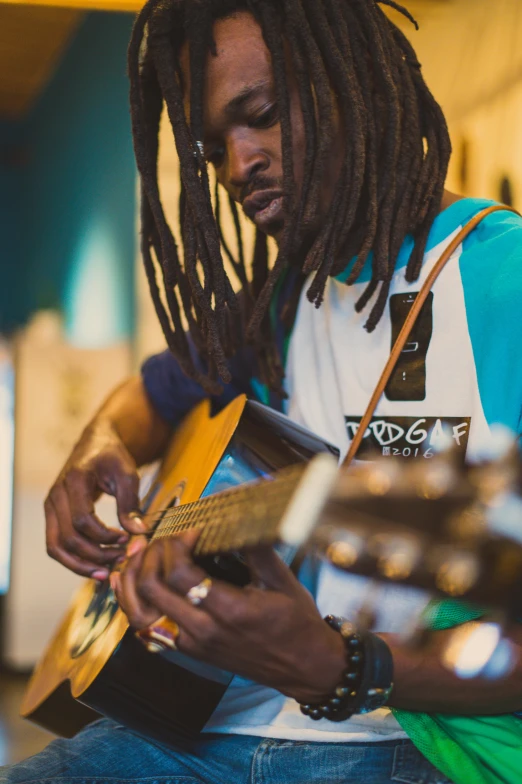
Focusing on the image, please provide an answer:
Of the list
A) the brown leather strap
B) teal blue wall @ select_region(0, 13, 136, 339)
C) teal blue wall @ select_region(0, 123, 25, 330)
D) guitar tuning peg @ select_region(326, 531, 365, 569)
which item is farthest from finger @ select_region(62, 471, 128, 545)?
teal blue wall @ select_region(0, 123, 25, 330)

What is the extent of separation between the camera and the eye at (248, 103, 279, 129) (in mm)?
1092

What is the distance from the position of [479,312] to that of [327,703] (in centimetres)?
47

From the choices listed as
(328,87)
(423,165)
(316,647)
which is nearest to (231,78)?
(328,87)

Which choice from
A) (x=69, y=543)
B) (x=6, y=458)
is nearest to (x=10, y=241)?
(x=6, y=458)

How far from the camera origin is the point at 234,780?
1.02 m

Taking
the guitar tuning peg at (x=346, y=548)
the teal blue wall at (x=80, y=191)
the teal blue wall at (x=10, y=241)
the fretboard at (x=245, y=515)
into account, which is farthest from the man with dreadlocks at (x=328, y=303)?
the teal blue wall at (x=10, y=241)

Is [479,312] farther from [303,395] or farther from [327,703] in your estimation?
[327,703]

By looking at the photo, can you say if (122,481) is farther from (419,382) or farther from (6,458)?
(6,458)

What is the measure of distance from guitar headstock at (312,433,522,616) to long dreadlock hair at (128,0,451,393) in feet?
1.85

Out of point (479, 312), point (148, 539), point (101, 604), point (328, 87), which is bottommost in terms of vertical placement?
point (101, 604)

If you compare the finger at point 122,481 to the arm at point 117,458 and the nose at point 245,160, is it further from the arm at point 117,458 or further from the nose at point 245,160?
the nose at point 245,160

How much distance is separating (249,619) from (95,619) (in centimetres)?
53

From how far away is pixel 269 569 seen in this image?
0.74 metres

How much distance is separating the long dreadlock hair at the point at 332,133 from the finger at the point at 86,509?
0.91ft
